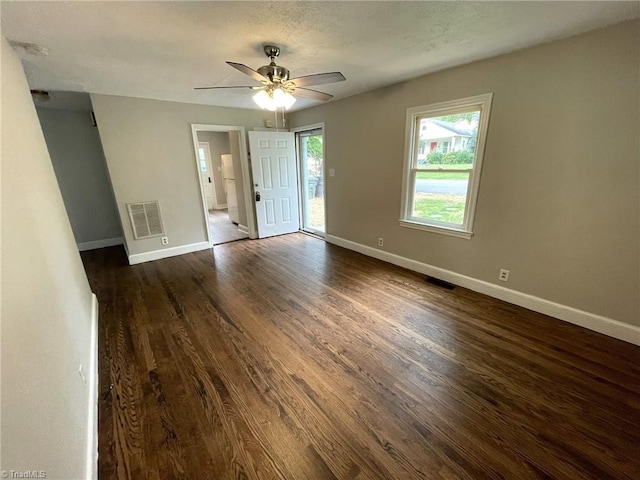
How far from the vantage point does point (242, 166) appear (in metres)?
4.86

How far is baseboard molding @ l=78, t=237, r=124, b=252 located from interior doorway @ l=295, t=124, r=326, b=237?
143 inches

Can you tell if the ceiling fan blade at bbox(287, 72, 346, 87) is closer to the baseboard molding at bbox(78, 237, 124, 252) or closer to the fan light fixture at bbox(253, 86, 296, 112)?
the fan light fixture at bbox(253, 86, 296, 112)

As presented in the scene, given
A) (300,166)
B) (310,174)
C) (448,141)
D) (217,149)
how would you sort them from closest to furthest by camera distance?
(448,141) → (300,166) → (310,174) → (217,149)

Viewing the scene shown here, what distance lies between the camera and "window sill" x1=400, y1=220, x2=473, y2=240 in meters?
2.95

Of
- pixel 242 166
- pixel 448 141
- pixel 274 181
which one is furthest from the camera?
pixel 274 181

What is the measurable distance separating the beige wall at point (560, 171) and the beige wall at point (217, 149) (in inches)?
246

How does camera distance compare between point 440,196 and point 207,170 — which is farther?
point 207,170

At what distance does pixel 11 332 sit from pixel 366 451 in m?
1.59

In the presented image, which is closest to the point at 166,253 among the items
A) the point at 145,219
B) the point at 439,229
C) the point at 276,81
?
the point at 145,219

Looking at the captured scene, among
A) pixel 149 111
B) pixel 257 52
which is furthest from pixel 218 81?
pixel 149 111

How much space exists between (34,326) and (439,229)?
134 inches

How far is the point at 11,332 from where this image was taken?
833 millimetres

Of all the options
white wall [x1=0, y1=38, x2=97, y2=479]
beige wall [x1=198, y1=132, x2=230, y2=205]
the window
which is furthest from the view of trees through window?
beige wall [x1=198, y1=132, x2=230, y2=205]

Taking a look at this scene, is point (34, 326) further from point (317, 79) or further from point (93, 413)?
point (317, 79)
